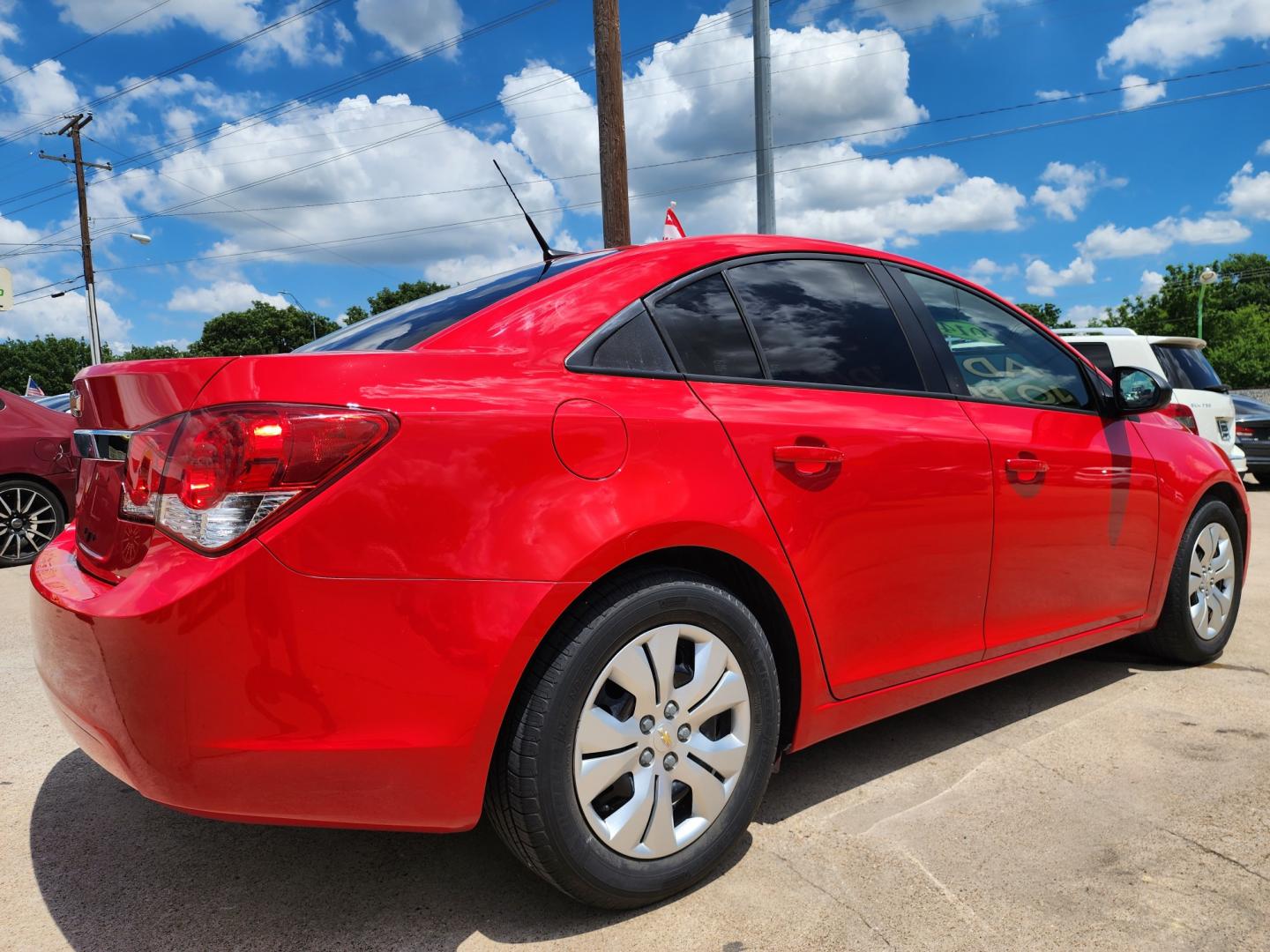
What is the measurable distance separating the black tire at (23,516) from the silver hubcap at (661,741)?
680 cm

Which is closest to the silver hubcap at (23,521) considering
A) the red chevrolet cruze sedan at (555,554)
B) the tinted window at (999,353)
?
the red chevrolet cruze sedan at (555,554)

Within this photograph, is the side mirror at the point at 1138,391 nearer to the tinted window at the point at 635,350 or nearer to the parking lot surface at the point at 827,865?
the parking lot surface at the point at 827,865

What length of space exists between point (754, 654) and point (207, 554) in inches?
47.8

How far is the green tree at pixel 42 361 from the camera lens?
82.8m

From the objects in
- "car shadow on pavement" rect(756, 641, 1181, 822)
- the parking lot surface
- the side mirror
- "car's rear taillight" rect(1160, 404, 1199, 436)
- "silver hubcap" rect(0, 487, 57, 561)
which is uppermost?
the side mirror

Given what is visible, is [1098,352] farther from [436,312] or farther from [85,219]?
[85,219]

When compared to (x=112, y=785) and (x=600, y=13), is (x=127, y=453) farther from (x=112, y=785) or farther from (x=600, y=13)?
(x=600, y=13)

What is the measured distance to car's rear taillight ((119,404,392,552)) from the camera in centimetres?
175

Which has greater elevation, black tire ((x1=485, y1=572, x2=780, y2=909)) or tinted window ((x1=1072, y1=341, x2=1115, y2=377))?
tinted window ((x1=1072, y1=341, x2=1115, y2=377))

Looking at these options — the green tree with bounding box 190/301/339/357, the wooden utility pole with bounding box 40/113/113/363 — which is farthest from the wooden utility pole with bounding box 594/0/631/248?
the green tree with bounding box 190/301/339/357

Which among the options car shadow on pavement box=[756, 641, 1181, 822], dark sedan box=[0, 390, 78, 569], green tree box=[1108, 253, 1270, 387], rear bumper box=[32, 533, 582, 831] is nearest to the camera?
rear bumper box=[32, 533, 582, 831]

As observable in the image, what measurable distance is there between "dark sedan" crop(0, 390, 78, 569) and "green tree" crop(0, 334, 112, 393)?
3362 inches

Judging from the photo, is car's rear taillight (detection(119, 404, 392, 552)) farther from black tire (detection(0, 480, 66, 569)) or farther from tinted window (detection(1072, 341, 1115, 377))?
tinted window (detection(1072, 341, 1115, 377))

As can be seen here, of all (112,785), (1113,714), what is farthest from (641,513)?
(1113,714)
